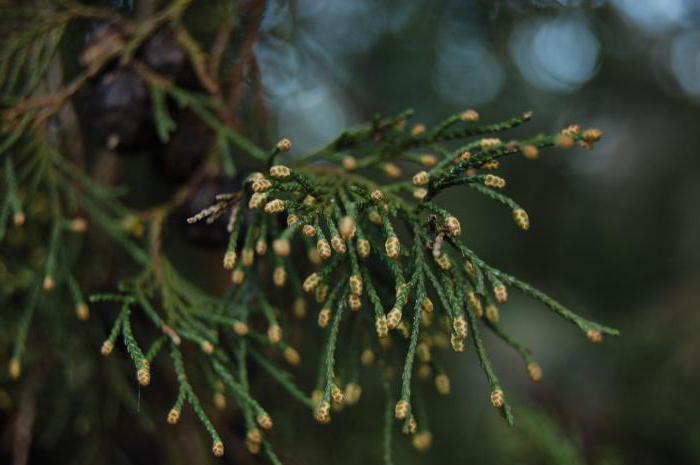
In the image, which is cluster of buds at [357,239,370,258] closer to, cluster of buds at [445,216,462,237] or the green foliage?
the green foliage

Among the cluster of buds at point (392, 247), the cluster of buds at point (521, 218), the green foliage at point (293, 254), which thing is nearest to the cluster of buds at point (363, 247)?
the green foliage at point (293, 254)

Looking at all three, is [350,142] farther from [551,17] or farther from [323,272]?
[551,17]

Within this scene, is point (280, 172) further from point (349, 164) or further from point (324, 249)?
point (349, 164)

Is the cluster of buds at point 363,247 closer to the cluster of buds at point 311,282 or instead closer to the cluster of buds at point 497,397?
the cluster of buds at point 311,282

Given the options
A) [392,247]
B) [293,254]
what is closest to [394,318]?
[392,247]

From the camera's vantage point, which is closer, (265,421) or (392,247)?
(392,247)

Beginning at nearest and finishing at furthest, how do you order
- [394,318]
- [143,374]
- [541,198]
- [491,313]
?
[394,318] < [143,374] < [491,313] < [541,198]

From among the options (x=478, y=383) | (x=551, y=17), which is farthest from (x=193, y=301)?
(x=478, y=383)
